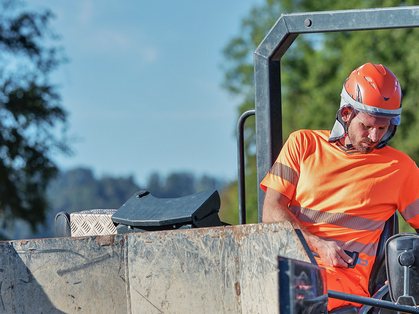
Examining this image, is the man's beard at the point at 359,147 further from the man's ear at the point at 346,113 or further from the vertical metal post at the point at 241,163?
the vertical metal post at the point at 241,163

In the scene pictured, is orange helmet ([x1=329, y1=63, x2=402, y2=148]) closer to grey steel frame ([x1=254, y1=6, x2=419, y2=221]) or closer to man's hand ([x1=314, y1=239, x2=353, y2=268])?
grey steel frame ([x1=254, y1=6, x2=419, y2=221])

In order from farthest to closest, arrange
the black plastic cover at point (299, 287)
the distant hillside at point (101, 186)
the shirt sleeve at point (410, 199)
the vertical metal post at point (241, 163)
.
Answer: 1. the distant hillside at point (101, 186)
2. the vertical metal post at point (241, 163)
3. the shirt sleeve at point (410, 199)
4. the black plastic cover at point (299, 287)

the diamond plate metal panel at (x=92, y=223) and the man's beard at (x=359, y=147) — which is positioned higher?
the man's beard at (x=359, y=147)

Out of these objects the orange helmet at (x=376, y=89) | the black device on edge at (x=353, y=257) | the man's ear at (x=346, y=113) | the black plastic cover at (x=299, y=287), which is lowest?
the black plastic cover at (x=299, y=287)

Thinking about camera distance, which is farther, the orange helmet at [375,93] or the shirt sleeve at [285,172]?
the shirt sleeve at [285,172]

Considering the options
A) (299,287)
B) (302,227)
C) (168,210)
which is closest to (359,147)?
(302,227)

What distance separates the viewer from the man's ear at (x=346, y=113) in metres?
2.55

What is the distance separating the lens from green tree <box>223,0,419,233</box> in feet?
54.1

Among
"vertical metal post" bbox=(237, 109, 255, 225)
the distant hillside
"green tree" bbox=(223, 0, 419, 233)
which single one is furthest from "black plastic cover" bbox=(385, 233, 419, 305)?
the distant hillside

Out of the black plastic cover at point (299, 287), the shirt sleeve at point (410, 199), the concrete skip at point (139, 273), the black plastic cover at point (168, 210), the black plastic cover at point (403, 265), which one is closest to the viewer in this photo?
the black plastic cover at point (299, 287)

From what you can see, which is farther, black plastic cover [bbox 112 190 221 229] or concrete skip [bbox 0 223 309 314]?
black plastic cover [bbox 112 190 221 229]

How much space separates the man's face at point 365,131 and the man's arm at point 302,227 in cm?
43

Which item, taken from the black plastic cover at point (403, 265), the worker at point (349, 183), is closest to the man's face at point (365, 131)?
the worker at point (349, 183)

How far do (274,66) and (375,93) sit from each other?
19.8 inches
